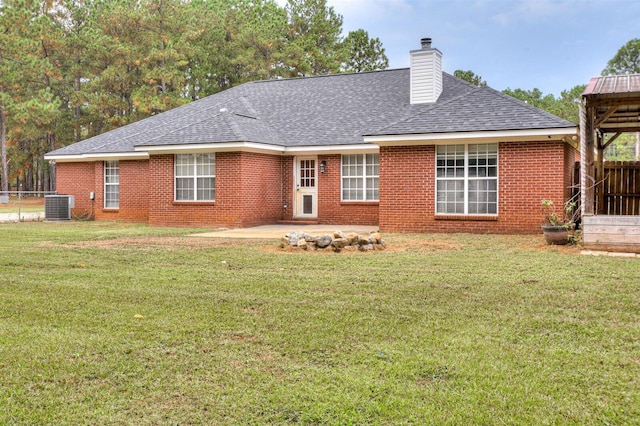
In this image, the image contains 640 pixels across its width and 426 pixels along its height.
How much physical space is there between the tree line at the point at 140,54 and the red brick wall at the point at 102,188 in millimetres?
16532

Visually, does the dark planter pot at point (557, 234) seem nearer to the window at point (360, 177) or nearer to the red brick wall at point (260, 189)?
Answer: the window at point (360, 177)

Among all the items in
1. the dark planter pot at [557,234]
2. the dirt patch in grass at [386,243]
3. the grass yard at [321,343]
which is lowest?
the grass yard at [321,343]

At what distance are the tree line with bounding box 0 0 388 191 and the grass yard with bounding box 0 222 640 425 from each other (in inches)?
1341

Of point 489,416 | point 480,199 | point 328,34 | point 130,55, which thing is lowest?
point 489,416

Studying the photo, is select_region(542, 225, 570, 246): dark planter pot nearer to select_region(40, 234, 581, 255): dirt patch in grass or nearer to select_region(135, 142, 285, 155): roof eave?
select_region(40, 234, 581, 255): dirt patch in grass

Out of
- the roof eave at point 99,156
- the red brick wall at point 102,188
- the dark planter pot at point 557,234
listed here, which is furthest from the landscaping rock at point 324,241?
the red brick wall at point 102,188

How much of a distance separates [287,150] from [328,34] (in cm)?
3040

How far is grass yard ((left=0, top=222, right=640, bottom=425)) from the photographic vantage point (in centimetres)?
366

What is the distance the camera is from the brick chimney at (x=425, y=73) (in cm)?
1959

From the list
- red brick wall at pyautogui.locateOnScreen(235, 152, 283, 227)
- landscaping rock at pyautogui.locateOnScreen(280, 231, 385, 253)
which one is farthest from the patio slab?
landscaping rock at pyautogui.locateOnScreen(280, 231, 385, 253)

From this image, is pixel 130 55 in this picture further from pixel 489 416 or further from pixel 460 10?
pixel 489 416

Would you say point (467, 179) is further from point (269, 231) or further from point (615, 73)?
point (615, 73)

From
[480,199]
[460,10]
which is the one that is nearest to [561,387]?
[480,199]

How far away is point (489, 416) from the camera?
139 inches
